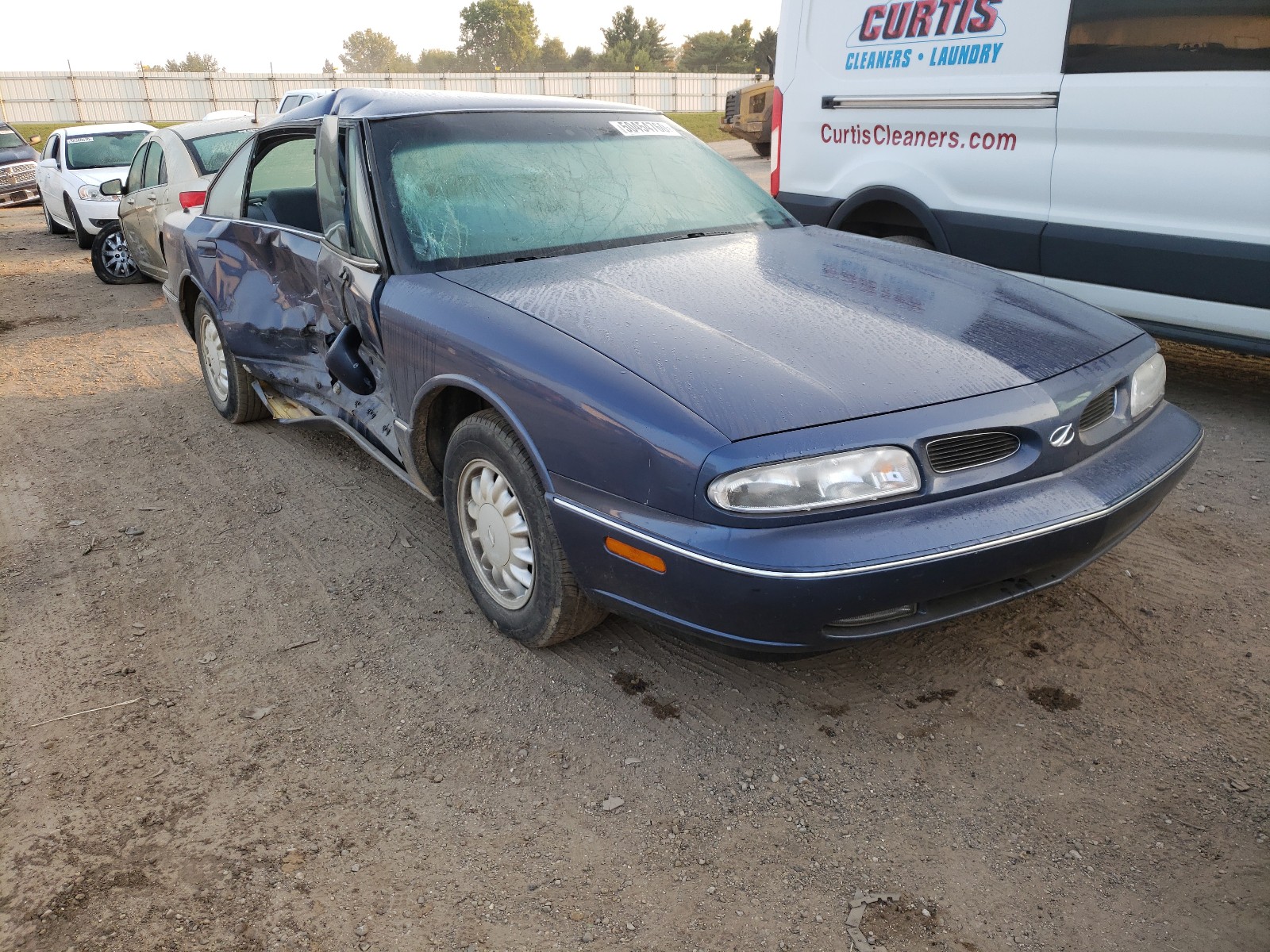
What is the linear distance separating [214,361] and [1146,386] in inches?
180

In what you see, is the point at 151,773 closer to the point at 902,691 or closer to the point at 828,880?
the point at 828,880

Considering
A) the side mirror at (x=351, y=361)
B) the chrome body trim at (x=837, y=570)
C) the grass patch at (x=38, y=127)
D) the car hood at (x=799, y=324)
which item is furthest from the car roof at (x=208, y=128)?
the grass patch at (x=38, y=127)

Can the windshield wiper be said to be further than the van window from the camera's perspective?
No

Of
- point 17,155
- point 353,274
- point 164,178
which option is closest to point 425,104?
point 353,274

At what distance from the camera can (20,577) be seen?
3832 millimetres

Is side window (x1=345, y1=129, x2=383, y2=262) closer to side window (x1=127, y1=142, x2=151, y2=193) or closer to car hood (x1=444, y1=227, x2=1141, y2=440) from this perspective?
car hood (x1=444, y1=227, x2=1141, y2=440)

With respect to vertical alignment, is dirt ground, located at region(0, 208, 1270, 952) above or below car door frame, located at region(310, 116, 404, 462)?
below

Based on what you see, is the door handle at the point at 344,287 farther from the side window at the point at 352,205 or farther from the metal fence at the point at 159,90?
the metal fence at the point at 159,90

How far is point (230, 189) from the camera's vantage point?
4.87 m

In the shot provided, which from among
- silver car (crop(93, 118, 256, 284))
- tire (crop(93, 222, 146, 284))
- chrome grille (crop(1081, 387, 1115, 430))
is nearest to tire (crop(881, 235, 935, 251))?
chrome grille (crop(1081, 387, 1115, 430))

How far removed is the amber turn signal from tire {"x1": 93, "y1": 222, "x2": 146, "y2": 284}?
937cm

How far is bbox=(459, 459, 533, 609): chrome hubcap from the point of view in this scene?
3.00 meters

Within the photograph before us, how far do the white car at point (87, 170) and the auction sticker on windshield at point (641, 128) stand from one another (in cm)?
1015

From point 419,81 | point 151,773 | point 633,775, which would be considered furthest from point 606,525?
point 419,81
